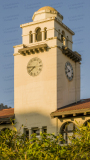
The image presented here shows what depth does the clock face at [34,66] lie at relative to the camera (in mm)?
32938

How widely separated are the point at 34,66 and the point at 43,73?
4.43 feet

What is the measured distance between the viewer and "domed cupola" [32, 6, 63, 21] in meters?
35.4

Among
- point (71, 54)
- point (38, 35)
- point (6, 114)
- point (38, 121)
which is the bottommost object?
point (38, 121)

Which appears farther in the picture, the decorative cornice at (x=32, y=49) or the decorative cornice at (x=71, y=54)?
the decorative cornice at (x=71, y=54)

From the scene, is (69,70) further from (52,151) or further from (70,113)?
(52,151)

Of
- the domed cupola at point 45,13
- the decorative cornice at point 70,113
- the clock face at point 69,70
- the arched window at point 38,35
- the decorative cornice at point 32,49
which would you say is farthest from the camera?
the domed cupola at point 45,13

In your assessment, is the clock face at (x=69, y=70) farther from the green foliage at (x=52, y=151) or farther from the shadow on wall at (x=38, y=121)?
the green foliage at (x=52, y=151)

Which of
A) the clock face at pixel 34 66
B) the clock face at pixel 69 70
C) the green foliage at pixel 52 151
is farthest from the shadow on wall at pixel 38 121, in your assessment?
the green foliage at pixel 52 151

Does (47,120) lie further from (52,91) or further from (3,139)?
(3,139)

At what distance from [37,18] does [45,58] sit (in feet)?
18.3

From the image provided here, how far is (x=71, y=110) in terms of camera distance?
29234mm

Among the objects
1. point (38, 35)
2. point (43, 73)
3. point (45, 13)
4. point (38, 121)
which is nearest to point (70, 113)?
point (38, 121)

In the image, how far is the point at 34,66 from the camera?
109 ft

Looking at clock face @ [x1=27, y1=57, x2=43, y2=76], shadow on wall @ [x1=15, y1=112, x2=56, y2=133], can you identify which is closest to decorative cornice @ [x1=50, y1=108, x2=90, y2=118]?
shadow on wall @ [x1=15, y1=112, x2=56, y2=133]
